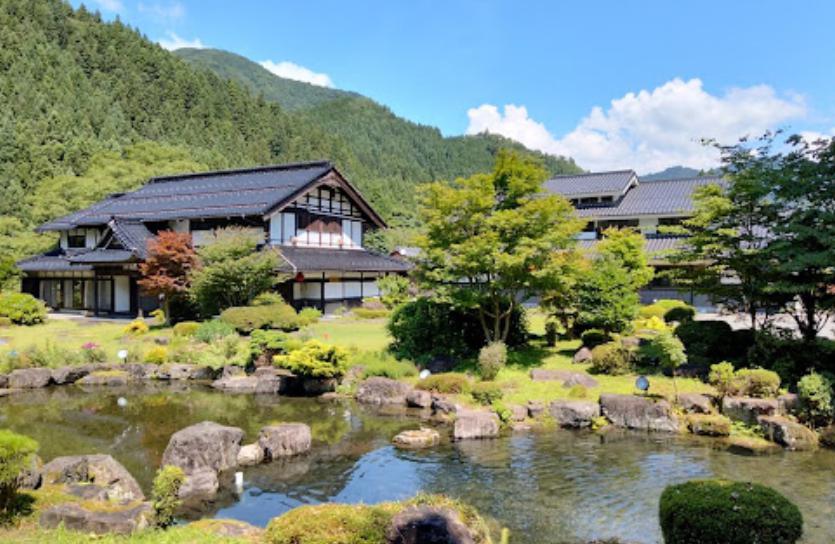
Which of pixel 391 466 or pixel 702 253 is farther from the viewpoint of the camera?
pixel 702 253

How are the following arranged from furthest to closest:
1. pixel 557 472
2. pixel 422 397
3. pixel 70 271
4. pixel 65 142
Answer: pixel 65 142 < pixel 70 271 < pixel 422 397 < pixel 557 472

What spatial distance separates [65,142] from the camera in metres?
57.1

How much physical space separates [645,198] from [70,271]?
1460 inches

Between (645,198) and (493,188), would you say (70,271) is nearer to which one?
(493,188)

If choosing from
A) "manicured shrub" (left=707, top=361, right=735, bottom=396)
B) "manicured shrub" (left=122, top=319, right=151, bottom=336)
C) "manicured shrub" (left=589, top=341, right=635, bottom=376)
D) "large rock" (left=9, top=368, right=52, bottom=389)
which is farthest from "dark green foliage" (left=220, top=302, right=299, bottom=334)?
"manicured shrub" (left=707, top=361, right=735, bottom=396)

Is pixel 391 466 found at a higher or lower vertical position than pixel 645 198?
lower

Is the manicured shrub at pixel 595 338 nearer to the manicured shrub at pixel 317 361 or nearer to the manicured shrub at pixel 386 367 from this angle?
the manicured shrub at pixel 386 367


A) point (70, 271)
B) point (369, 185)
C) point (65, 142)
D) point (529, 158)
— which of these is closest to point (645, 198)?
point (529, 158)

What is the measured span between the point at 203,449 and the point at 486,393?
23.4 feet

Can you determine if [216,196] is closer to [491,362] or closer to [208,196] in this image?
[208,196]

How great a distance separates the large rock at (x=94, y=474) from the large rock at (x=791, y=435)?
40.3 feet

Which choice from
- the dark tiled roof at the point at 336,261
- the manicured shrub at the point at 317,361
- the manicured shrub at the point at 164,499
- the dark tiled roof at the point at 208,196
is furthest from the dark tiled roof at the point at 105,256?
the manicured shrub at the point at 164,499

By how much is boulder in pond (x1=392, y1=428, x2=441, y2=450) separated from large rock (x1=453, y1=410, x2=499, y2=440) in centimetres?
52

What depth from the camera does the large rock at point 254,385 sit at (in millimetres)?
17734
